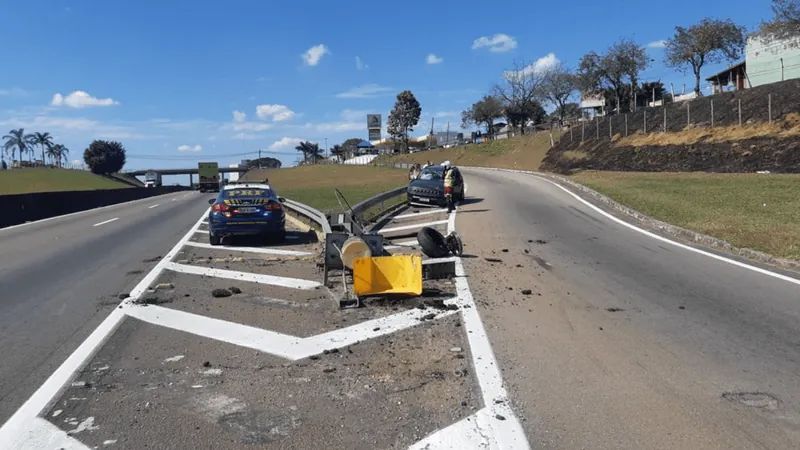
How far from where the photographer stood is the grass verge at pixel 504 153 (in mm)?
69000

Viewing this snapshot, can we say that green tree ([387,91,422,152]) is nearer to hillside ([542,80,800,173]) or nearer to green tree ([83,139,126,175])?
green tree ([83,139,126,175])

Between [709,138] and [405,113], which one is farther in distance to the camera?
[405,113]

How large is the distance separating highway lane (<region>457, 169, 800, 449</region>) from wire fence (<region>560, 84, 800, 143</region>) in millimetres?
29851

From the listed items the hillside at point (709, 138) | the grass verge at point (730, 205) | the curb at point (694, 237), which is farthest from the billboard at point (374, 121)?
the curb at point (694, 237)

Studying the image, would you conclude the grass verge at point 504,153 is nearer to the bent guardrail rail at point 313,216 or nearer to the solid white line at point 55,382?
the bent guardrail rail at point 313,216

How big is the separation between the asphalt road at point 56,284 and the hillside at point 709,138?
2829 centimetres

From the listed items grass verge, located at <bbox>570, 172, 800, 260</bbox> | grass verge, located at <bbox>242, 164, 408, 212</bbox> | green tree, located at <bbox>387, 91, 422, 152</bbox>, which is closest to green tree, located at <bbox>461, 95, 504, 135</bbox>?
green tree, located at <bbox>387, 91, 422, 152</bbox>

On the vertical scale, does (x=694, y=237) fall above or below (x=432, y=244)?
below

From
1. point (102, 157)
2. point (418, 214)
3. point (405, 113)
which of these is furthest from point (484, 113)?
point (418, 214)

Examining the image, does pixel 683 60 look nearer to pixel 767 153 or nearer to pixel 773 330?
pixel 767 153

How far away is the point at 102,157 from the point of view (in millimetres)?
111625

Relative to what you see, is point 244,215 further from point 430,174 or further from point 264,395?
point 430,174

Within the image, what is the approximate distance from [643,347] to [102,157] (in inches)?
4676

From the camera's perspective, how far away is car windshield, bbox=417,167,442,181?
81.8 feet
